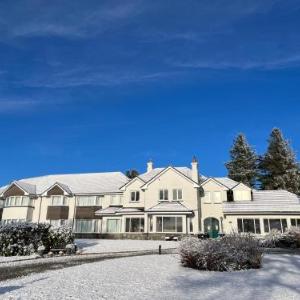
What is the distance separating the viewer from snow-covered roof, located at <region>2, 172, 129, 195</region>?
50.8 meters

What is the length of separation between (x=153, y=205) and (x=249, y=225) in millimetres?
12298

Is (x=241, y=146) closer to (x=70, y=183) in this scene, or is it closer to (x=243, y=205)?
(x=243, y=205)

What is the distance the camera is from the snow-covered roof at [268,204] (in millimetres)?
41344

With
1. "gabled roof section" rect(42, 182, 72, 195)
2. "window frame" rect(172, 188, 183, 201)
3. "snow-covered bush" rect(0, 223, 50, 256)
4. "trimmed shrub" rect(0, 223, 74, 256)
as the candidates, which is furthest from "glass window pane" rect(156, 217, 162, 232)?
"snow-covered bush" rect(0, 223, 50, 256)

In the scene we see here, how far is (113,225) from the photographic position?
4644 cm

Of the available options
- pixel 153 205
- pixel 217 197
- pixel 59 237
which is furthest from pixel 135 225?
pixel 59 237

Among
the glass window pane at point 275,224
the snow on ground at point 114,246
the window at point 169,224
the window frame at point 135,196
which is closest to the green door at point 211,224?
the window at point 169,224

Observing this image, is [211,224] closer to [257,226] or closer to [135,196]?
[257,226]

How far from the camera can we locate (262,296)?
31.9 feet

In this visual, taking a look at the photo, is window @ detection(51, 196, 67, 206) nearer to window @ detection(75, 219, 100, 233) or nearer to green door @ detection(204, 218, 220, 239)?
window @ detection(75, 219, 100, 233)

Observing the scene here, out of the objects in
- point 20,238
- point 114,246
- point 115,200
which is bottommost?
point 114,246

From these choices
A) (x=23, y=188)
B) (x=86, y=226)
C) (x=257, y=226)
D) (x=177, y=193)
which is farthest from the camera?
(x=23, y=188)

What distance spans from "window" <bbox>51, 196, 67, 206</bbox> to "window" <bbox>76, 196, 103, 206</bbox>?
204 cm

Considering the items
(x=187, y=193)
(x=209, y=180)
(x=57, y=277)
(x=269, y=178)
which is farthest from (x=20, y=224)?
(x=269, y=178)
